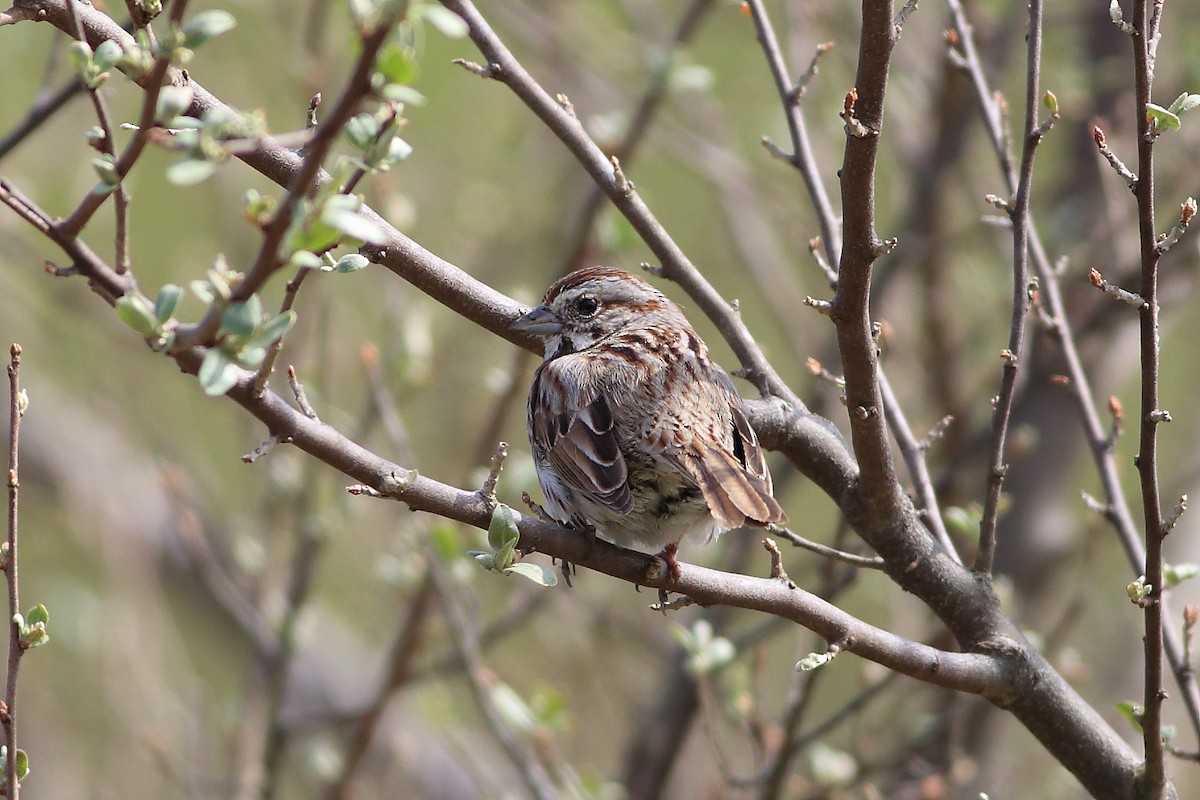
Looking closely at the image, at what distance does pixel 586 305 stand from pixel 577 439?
0.87m

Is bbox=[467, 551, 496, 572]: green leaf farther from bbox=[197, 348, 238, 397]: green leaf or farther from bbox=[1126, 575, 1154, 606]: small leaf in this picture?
bbox=[1126, 575, 1154, 606]: small leaf

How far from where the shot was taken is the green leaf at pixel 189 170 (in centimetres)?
162

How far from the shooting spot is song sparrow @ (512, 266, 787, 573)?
133 inches

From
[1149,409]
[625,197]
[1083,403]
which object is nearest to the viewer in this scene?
[1149,409]

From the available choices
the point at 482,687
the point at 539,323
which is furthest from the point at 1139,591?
the point at 482,687

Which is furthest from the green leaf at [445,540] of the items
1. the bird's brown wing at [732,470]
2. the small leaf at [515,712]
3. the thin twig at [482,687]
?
the bird's brown wing at [732,470]

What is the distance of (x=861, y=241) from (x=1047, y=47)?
5.63 metres

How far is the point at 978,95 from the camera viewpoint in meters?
3.59

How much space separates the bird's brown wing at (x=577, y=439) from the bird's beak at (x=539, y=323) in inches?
5.3

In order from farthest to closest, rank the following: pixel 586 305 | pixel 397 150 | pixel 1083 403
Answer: pixel 586 305 < pixel 1083 403 < pixel 397 150

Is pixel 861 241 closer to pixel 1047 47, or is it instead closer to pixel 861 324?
pixel 861 324

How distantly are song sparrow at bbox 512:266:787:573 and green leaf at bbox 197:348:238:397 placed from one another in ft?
4.80

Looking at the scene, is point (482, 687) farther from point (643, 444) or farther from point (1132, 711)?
point (1132, 711)

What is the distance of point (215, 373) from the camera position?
1.79 metres
